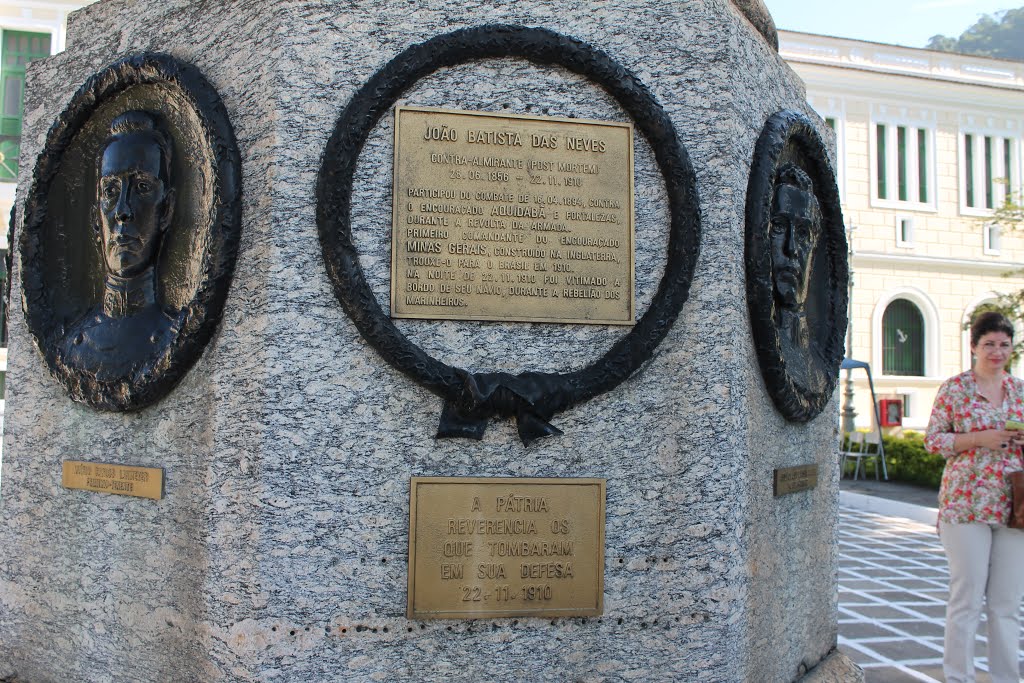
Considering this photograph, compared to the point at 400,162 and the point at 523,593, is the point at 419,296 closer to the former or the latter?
the point at 400,162

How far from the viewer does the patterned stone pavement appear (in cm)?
440

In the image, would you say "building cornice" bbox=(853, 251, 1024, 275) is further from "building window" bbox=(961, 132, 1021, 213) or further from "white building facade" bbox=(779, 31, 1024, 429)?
"building window" bbox=(961, 132, 1021, 213)

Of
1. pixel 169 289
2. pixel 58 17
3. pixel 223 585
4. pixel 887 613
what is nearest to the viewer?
pixel 223 585

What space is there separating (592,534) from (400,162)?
137 centimetres

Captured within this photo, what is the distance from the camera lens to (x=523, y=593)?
2709 millimetres

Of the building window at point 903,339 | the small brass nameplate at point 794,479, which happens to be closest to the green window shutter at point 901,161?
the building window at point 903,339

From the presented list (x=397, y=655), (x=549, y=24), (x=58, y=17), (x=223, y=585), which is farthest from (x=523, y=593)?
(x=58, y=17)

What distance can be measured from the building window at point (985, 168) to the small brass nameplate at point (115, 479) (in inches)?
1184

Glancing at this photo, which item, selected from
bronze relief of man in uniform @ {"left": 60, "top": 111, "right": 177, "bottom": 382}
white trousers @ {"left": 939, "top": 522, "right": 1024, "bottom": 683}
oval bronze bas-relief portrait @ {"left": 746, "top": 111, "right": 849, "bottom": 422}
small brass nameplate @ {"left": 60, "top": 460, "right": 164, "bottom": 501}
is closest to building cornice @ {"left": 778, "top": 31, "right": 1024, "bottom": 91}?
oval bronze bas-relief portrait @ {"left": 746, "top": 111, "right": 849, "bottom": 422}

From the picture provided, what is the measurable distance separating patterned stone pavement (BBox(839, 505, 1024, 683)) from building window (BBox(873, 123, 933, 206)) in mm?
20385

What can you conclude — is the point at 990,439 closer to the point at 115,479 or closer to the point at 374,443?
the point at 374,443

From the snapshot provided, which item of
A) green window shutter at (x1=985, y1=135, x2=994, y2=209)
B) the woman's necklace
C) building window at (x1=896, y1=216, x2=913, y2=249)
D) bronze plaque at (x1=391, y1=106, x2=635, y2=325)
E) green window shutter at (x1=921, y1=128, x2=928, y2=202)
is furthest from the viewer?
green window shutter at (x1=985, y1=135, x2=994, y2=209)

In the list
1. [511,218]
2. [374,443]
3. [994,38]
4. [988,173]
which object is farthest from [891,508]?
[994,38]

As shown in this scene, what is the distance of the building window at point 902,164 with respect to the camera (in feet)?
88.5
